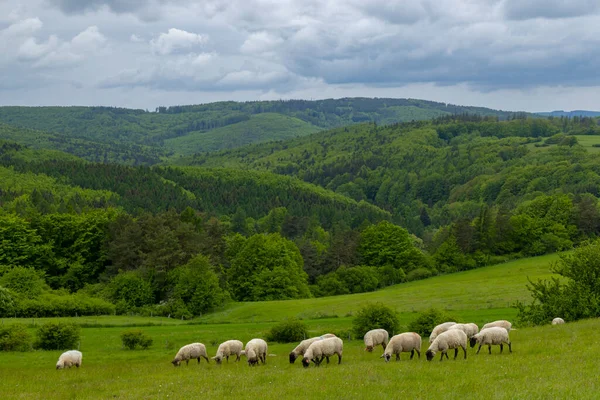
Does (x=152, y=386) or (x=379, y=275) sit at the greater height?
(x=152, y=386)

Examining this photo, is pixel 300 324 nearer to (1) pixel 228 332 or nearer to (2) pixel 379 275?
(1) pixel 228 332

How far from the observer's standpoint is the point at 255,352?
3456 cm

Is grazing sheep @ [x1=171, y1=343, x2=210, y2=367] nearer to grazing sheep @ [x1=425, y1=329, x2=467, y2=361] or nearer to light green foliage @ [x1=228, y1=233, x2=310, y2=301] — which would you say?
grazing sheep @ [x1=425, y1=329, x2=467, y2=361]

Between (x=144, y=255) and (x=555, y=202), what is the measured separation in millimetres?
91404

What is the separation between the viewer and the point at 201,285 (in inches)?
3312

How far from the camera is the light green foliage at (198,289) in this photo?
8356 cm

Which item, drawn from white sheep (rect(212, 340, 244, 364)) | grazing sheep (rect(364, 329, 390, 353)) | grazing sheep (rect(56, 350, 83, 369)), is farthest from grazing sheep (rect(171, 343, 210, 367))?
grazing sheep (rect(364, 329, 390, 353))

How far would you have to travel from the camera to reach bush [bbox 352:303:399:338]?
49.6 metres

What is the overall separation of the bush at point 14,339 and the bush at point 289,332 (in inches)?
807

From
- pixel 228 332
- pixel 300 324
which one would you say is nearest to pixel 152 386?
pixel 300 324

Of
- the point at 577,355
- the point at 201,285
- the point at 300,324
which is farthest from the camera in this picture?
the point at 201,285

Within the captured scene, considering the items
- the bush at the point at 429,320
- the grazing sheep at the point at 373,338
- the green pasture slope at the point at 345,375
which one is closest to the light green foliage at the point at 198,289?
the green pasture slope at the point at 345,375

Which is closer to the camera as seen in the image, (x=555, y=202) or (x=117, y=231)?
(x=117, y=231)

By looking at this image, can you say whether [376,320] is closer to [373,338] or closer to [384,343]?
[384,343]
